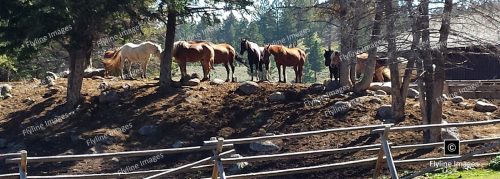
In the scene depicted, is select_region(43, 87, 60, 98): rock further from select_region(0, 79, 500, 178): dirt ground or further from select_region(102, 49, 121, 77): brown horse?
select_region(102, 49, 121, 77): brown horse

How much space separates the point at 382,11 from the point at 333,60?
9.42 metres

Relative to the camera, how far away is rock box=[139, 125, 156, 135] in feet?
64.8

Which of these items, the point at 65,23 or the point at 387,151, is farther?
the point at 65,23

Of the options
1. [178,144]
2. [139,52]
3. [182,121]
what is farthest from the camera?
[139,52]

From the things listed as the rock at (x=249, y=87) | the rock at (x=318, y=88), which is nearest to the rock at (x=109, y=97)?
the rock at (x=249, y=87)

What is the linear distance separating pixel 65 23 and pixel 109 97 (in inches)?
113

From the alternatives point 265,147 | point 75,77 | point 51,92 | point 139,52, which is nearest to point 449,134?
point 265,147

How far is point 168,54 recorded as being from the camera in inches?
876

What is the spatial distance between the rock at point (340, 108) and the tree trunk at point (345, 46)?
1115 mm

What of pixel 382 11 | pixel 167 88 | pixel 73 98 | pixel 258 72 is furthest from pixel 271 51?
pixel 382 11

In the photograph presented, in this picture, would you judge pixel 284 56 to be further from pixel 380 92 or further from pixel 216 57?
pixel 380 92

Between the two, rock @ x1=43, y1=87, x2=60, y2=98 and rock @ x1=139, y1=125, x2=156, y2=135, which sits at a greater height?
rock @ x1=43, y1=87, x2=60, y2=98

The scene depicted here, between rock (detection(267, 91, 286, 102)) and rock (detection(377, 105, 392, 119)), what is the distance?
2.87 metres

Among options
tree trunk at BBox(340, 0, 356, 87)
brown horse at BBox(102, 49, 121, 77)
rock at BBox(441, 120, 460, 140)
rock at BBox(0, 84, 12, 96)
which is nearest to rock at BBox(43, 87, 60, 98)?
rock at BBox(0, 84, 12, 96)
